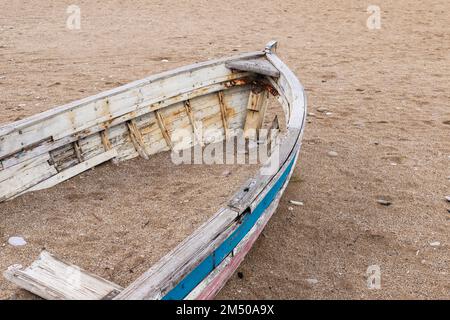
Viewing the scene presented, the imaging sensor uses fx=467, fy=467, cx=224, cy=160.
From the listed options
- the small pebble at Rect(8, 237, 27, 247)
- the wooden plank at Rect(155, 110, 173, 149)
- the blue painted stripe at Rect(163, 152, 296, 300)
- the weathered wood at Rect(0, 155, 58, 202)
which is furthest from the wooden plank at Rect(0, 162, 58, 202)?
the blue painted stripe at Rect(163, 152, 296, 300)

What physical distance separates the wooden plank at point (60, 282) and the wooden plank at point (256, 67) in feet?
10.2

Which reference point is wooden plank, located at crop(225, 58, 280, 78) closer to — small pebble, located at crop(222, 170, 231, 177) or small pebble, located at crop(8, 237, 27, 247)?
small pebble, located at crop(222, 170, 231, 177)

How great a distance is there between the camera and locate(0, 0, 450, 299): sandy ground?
3.58 metres

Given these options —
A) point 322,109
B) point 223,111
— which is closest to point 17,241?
point 223,111

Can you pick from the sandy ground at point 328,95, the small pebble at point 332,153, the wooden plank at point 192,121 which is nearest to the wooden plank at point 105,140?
the wooden plank at point 192,121

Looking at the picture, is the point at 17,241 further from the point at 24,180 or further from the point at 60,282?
the point at 60,282

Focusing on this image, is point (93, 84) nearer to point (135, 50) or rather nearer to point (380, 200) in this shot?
point (135, 50)

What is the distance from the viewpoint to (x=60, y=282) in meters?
2.74

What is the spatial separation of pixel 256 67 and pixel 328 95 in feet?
8.43

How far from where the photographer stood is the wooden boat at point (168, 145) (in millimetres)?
2406

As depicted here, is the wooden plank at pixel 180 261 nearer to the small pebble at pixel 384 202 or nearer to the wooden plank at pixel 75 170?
the wooden plank at pixel 75 170

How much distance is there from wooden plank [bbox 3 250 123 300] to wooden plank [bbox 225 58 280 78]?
310 cm

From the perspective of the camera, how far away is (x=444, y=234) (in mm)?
3941
